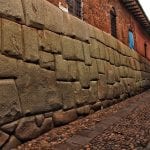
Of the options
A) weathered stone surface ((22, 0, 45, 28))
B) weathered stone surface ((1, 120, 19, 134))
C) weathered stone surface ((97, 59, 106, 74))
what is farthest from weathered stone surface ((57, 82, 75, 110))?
weathered stone surface ((97, 59, 106, 74))

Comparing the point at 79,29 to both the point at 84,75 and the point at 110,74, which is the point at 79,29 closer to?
the point at 84,75

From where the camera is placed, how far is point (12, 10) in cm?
379

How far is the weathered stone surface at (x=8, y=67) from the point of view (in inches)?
135

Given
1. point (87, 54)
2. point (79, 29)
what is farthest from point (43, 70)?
point (87, 54)

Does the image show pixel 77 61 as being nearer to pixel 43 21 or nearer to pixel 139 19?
pixel 43 21

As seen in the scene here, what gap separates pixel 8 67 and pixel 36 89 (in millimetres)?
706

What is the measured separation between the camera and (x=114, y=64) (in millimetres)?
8812

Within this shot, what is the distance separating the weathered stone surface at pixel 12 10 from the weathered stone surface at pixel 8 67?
61cm

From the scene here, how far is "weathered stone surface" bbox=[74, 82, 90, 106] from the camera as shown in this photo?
5500mm

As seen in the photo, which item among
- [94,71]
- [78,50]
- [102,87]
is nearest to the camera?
[78,50]

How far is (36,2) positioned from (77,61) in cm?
172

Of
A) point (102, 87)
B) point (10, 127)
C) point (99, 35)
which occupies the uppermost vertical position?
point (99, 35)

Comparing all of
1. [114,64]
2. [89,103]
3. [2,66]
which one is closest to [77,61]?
[89,103]

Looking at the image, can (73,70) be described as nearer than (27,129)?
No
